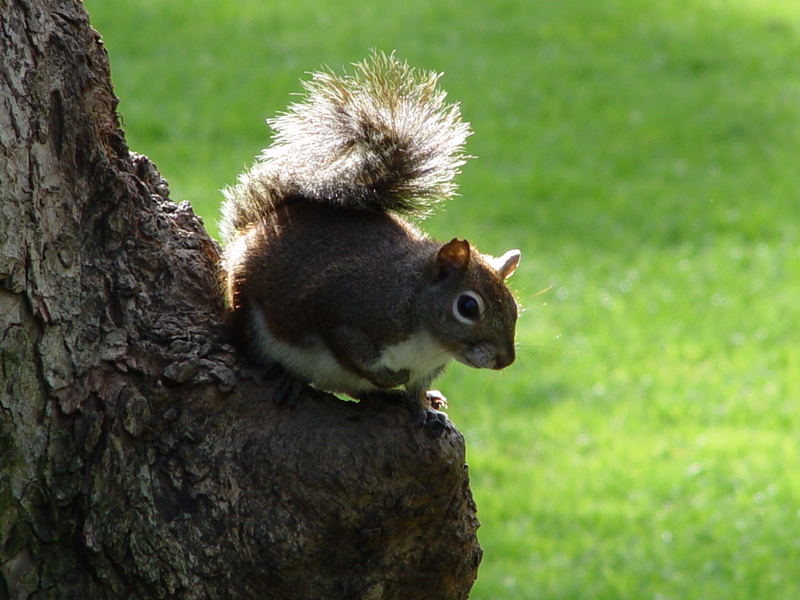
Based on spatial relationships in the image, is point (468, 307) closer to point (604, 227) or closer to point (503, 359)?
point (503, 359)

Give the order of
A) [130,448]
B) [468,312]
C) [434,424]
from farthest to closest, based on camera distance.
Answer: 1. [468,312]
2. [434,424]
3. [130,448]

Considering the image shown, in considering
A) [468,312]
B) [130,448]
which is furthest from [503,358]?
[130,448]

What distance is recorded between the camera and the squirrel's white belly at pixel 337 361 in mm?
2473

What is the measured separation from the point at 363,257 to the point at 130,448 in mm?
665

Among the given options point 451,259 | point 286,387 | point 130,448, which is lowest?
point 130,448

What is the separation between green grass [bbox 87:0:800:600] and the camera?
4.85 metres

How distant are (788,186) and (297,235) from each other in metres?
5.66

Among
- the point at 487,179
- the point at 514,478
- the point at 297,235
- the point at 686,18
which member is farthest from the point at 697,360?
the point at 686,18

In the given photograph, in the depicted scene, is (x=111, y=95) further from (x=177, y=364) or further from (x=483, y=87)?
(x=483, y=87)

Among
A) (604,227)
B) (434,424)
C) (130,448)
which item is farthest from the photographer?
(604,227)

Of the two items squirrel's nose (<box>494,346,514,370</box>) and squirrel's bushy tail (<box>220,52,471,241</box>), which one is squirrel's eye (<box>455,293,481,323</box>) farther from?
squirrel's bushy tail (<box>220,52,471,241</box>)

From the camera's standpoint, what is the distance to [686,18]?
33.0 ft

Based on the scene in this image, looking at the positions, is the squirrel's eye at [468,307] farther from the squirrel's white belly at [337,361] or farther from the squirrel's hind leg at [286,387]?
the squirrel's hind leg at [286,387]

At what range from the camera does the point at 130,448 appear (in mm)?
2178
